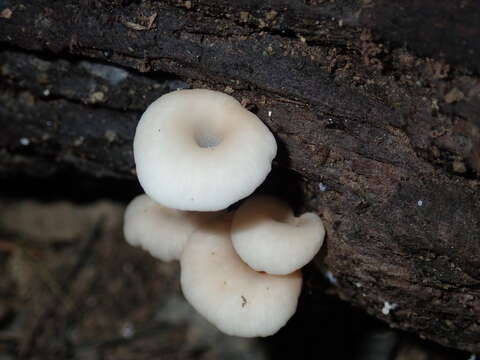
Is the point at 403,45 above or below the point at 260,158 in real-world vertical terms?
above

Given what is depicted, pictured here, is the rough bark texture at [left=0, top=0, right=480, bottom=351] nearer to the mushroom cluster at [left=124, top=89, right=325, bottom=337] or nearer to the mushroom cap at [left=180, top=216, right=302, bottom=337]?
the mushroom cluster at [left=124, top=89, right=325, bottom=337]

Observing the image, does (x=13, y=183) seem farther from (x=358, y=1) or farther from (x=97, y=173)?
(x=358, y=1)

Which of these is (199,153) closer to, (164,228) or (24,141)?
(164,228)

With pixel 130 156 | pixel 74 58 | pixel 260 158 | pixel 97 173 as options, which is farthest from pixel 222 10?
pixel 97 173

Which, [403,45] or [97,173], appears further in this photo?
[97,173]

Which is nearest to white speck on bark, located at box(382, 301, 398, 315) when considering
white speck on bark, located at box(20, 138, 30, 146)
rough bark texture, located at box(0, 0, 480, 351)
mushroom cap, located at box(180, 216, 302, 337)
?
rough bark texture, located at box(0, 0, 480, 351)

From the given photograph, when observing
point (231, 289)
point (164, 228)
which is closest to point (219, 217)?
point (164, 228)
